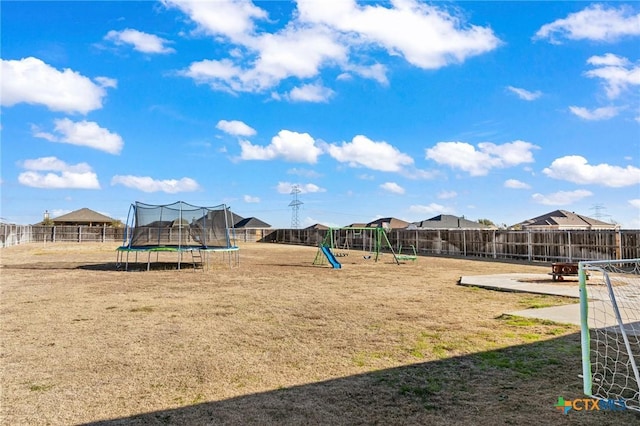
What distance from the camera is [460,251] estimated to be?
23.8 meters

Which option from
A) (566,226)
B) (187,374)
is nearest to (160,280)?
(187,374)

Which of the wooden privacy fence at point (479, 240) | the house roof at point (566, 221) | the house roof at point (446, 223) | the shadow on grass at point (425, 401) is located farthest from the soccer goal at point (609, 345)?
the house roof at point (446, 223)

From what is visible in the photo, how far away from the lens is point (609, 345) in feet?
15.5

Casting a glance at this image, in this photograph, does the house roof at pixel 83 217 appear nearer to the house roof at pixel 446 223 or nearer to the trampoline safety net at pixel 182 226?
the house roof at pixel 446 223

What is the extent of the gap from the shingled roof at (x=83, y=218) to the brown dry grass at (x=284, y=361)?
47508mm

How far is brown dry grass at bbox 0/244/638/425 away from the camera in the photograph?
307 centimetres

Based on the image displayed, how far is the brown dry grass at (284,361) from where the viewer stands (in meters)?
3.07

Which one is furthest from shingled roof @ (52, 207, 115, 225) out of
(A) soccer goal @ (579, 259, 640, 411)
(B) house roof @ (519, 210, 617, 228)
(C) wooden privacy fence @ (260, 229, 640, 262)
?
(A) soccer goal @ (579, 259, 640, 411)

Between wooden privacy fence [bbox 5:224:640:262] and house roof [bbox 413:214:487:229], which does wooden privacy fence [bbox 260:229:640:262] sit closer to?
wooden privacy fence [bbox 5:224:640:262]

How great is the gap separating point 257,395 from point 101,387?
1350 millimetres

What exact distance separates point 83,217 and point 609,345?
55637 millimetres

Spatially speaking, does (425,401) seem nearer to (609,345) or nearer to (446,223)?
(609,345)

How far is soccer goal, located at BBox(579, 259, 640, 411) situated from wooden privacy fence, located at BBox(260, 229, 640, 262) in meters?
9.96

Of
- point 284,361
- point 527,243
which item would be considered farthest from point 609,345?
point 527,243
